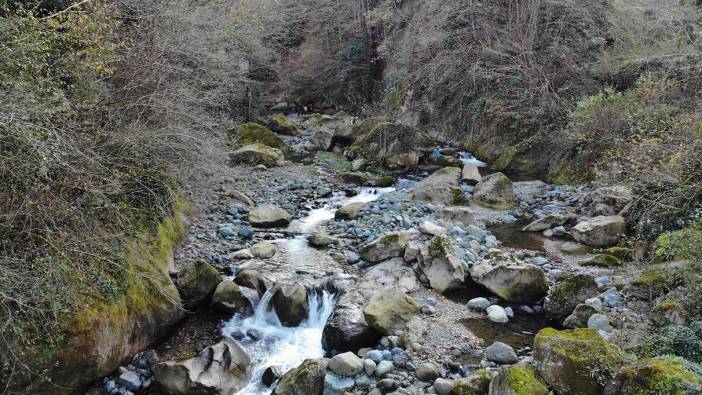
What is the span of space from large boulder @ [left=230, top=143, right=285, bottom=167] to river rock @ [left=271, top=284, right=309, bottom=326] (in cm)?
727

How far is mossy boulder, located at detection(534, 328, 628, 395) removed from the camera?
12.2ft

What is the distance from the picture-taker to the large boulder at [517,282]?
5.96 m

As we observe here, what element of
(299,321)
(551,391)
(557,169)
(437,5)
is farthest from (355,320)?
(437,5)

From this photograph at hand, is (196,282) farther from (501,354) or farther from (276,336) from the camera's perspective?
(501,354)

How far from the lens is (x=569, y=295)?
559cm

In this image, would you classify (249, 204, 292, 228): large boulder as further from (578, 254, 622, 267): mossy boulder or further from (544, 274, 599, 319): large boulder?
(578, 254, 622, 267): mossy boulder

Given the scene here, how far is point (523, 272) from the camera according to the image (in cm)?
600

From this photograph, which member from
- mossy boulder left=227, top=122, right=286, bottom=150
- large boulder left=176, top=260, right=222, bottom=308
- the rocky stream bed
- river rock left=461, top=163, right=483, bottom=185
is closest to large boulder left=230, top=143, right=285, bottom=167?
mossy boulder left=227, top=122, right=286, bottom=150

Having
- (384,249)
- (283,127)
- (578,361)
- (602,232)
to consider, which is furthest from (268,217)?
(283,127)

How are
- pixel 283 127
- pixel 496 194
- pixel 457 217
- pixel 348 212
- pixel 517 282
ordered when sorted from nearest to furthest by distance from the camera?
pixel 517 282, pixel 457 217, pixel 348 212, pixel 496 194, pixel 283 127

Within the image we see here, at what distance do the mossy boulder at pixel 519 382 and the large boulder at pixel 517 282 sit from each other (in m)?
2.00

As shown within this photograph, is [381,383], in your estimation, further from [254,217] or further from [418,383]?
[254,217]

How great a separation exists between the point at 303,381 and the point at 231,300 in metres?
1.72

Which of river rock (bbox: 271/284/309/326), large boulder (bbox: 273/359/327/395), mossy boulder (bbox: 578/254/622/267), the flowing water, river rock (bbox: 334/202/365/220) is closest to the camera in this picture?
large boulder (bbox: 273/359/327/395)
